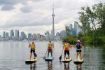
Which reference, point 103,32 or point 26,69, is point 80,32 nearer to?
point 103,32

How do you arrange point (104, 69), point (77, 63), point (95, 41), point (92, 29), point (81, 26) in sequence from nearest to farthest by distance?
point (104, 69)
point (77, 63)
point (95, 41)
point (92, 29)
point (81, 26)

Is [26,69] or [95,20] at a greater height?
[95,20]

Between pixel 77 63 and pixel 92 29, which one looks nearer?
pixel 77 63

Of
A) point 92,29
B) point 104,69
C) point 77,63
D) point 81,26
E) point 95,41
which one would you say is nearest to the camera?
point 104,69

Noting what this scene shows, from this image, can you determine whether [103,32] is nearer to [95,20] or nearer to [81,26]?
[95,20]

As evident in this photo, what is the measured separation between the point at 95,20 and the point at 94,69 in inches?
3993

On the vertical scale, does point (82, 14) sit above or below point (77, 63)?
above

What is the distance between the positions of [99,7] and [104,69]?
10212 centimetres

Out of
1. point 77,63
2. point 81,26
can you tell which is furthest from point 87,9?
point 77,63

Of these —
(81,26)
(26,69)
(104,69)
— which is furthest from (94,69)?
(81,26)

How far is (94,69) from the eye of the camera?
32.5 m

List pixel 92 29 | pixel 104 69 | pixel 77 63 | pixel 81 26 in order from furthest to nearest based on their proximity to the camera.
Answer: pixel 81 26
pixel 92 29
pixel 77 63
pixel 104 69

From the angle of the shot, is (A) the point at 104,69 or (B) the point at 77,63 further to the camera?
(B) the point at 77,63

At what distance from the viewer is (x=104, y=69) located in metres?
31.9
